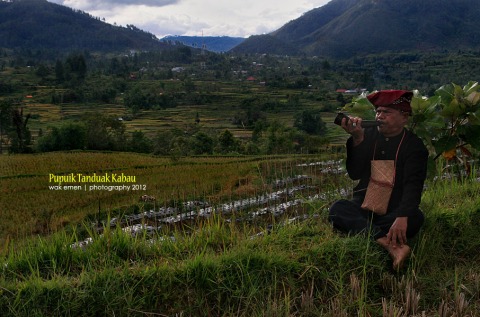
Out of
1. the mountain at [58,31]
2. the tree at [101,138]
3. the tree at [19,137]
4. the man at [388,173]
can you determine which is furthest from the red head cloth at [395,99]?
the mountain at [58,31]

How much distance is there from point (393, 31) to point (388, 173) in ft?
578

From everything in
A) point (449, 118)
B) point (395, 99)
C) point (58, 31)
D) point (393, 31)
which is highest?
point (58, 31)

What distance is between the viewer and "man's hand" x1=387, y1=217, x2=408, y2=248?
2.56 metres

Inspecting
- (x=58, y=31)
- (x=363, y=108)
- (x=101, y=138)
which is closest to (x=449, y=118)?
(x=363, y=108)

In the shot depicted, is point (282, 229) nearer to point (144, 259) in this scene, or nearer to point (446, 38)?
point (144, 259)

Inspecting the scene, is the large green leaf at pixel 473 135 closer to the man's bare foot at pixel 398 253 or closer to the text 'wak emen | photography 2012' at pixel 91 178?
the man's bare foot at pixel 398 253

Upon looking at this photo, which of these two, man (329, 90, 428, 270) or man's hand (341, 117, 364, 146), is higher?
man's hand (341, 117, 364, 146)

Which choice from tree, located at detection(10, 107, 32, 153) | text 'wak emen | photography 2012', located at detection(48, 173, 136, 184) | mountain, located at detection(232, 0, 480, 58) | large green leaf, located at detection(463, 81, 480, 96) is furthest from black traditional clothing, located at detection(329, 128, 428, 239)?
mountain, located at detection(232, 0, 480, 58)

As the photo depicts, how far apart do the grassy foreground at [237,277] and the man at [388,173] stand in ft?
0.43

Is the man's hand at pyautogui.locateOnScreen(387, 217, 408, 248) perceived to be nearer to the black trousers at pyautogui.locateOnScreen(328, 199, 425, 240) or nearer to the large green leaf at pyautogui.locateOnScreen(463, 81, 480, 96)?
the black trousers at pyautogui.locateOnScreen(328, 199, 425, 240)

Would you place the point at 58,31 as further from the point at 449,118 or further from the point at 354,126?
the point at 354,126

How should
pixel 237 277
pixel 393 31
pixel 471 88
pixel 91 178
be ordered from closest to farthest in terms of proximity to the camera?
pixel 237 277, pixel 471 88, pixel 91 178, pixel 393 31

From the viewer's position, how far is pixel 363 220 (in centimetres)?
283

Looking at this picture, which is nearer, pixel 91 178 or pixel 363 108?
pixel 363 108
